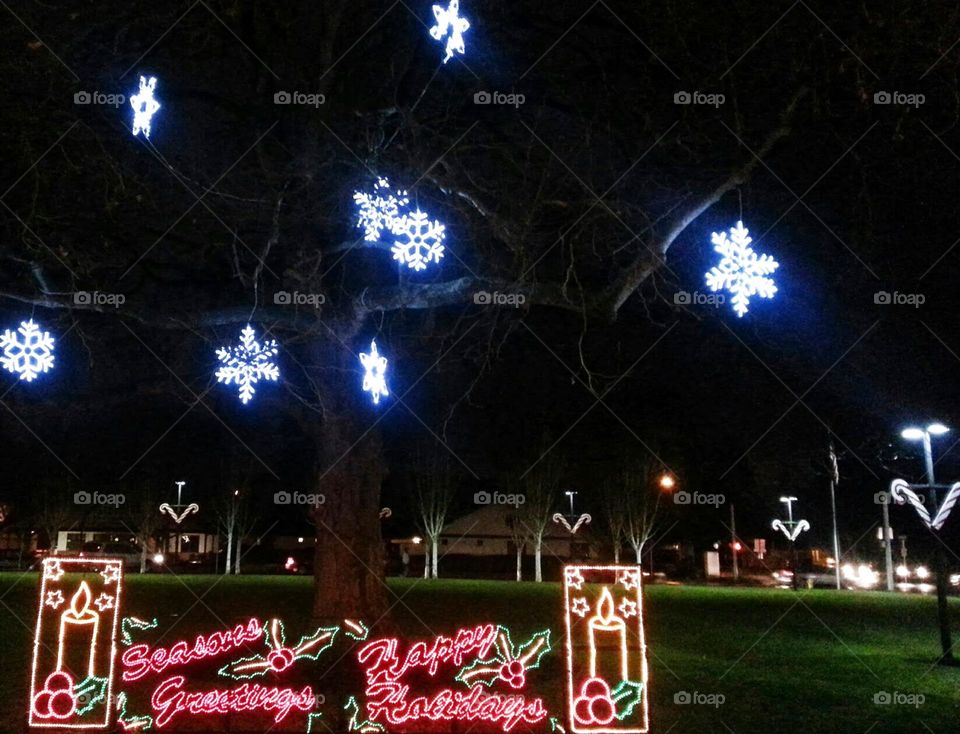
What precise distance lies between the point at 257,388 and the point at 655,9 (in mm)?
7247

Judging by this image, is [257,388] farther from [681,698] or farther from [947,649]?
[947,649]

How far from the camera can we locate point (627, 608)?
27.7 feet

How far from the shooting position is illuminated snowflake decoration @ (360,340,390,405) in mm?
12102

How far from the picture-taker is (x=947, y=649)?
15359 mm

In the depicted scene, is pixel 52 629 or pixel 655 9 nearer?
pixel 52 629

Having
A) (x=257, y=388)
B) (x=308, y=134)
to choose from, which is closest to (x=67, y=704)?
(x=257, y=388)

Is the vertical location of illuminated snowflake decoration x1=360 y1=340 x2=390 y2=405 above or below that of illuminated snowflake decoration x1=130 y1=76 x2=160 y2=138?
below
